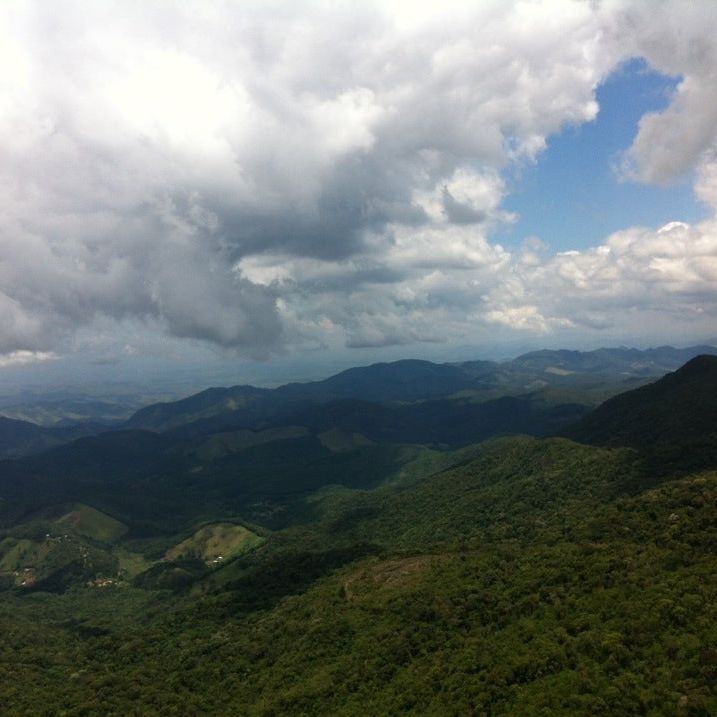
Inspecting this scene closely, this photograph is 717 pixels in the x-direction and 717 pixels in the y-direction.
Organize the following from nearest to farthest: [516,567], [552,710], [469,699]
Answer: [552,710] < [469,699] < [516,567]

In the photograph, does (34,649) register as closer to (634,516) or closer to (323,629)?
(323,629)

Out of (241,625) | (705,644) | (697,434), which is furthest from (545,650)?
(697,434)

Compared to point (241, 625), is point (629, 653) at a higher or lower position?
higher

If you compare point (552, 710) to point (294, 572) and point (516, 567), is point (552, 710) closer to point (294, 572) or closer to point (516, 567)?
point (516, 567)

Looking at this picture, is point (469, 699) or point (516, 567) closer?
point (469, 699)

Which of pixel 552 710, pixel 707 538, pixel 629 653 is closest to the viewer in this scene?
pixel 552 710

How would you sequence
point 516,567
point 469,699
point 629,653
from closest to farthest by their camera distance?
point 629,653, point 469,699, point 516,567

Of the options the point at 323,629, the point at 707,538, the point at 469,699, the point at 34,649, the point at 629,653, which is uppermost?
the point at 707,538

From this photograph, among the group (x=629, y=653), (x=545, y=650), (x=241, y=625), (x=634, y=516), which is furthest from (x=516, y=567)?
(x=241, y=625)

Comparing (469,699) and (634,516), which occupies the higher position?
(634,516)
